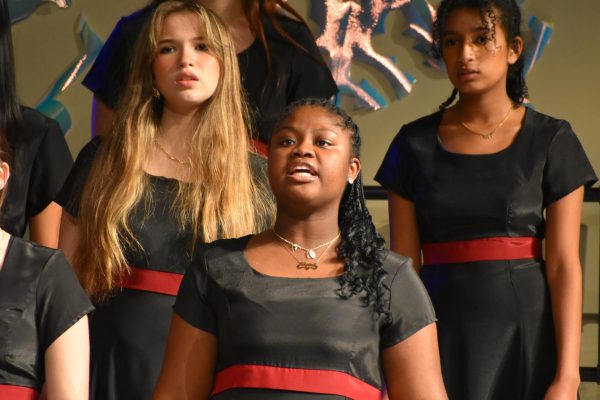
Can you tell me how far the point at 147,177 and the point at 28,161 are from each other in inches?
14.3

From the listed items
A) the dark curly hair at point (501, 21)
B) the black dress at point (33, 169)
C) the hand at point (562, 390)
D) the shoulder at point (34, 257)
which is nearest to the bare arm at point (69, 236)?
the black dress at point (33, 169)

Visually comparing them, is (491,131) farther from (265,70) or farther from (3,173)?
(3,173)

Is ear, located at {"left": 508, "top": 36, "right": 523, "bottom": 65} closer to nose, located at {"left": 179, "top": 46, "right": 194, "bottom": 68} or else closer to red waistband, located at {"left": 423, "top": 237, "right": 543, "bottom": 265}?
red waistband, located at {"left": 423, "top": 237, "right": 543, "bottom": 265}

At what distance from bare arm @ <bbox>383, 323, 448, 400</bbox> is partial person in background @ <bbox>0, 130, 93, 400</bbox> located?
1.65ft

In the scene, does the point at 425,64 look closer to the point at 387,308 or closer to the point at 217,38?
the point at 217,38

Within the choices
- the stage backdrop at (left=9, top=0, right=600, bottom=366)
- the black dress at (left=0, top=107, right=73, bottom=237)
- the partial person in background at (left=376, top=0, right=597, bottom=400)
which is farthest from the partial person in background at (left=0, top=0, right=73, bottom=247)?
the stage backdrop at (left=9, top=0, right=600, bottom=366)

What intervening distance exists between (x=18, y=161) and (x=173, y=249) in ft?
1.64

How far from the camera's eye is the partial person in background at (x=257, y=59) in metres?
2.89

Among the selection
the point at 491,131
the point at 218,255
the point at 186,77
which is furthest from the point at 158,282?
the point at 491,131

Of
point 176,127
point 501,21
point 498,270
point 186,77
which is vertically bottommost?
point 498,270

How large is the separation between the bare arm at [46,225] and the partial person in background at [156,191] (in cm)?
15

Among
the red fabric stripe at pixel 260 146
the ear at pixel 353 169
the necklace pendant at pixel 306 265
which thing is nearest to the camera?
the necklace pendant at pixel 306 265

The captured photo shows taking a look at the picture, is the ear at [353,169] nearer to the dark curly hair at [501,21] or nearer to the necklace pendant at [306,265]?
the necklace pendant at [306,265]

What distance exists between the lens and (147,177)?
2529mm
